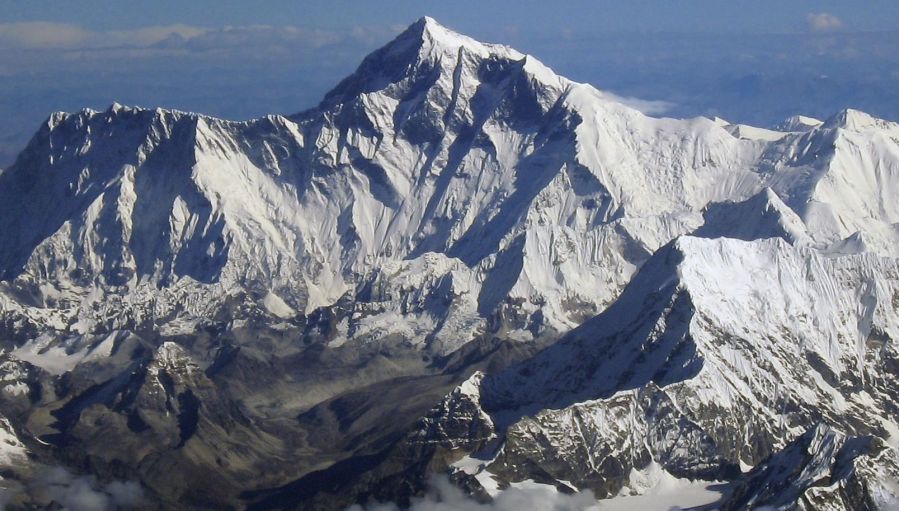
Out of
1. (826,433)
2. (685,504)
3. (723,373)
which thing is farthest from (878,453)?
(723,373)

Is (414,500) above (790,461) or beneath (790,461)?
beneath

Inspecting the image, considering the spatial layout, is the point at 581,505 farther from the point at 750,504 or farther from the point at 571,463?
the point at 750,504

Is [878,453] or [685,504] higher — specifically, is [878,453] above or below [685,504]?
above

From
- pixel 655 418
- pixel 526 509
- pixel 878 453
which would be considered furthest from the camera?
pixel 655 418

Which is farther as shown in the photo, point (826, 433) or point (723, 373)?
point (723, 373)

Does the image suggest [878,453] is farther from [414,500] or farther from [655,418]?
[414,500]

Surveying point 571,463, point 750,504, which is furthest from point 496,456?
point 750,504

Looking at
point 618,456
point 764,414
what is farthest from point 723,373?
point 618,456

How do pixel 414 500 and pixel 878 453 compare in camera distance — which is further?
pixel 414 500

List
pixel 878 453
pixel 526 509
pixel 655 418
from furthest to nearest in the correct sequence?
pixel 655 418, pixel 526 509, pixel 878 453
